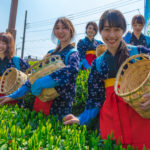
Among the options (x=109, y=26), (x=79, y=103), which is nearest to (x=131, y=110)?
(x=109, y=26)

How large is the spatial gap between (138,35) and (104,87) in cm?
264

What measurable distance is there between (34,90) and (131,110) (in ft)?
3.12

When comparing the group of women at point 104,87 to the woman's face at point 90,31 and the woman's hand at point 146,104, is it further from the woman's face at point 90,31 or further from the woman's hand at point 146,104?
the woman's face at point 90,31

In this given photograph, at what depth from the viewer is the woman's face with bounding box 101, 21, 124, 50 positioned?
175 cm

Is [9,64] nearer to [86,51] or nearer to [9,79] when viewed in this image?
[9,79]

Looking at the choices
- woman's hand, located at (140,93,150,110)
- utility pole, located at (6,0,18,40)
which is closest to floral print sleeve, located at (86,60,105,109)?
woman's hand, located at (140,93,150,110)

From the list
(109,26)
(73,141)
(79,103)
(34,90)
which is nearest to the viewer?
(73,141)

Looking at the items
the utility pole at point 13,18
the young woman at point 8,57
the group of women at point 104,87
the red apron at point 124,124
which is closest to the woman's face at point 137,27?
the group of women at point 104,87

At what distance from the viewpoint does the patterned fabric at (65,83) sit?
1.99 m

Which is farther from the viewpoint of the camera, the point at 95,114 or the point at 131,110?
the point at 95,114

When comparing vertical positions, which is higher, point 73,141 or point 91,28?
point 91,28

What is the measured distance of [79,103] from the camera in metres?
3.02

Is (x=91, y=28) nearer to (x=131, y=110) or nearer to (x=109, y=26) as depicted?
(x=109, y=26)

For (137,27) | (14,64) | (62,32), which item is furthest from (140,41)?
(14,64)
